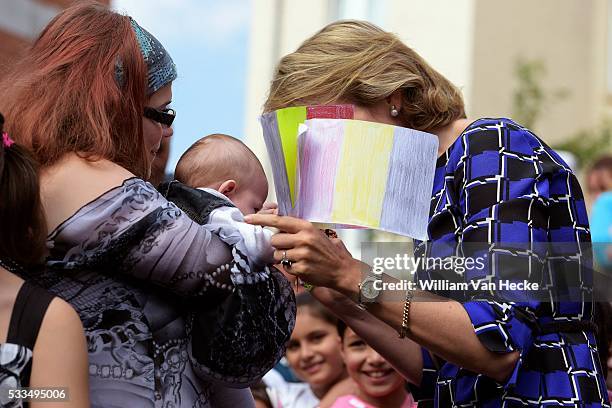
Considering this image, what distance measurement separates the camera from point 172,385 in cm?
254

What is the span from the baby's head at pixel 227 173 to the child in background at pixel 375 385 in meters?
1.90

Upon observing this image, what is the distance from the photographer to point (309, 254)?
8.64 ft

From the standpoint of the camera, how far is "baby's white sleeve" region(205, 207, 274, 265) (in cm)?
261

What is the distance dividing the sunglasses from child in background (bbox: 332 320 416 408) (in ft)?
7.46

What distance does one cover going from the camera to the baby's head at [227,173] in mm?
2992

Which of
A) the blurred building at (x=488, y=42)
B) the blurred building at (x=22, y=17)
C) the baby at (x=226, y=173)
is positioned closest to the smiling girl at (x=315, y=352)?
the baby at (x=226, y=173)

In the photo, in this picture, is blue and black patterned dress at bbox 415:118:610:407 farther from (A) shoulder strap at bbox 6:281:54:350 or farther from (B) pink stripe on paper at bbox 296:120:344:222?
(A) shoulder strap at bbox 6:281:54:350

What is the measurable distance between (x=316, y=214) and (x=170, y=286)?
43 cm

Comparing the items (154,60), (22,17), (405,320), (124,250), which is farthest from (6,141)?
(22,17)

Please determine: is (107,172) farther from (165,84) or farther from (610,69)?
(610,69)

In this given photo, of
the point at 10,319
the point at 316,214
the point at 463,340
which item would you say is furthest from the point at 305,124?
the point at 10,319

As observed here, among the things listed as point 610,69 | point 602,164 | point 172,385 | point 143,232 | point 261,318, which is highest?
point 610,69

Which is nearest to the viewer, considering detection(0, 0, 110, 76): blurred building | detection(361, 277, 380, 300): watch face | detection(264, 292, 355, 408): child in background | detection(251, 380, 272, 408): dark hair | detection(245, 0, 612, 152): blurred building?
detection(361, 277, 380, 300): watch face

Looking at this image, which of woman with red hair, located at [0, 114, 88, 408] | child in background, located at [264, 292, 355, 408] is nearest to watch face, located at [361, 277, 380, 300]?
woman with red hair, located at [0, 114, 88, 408]
